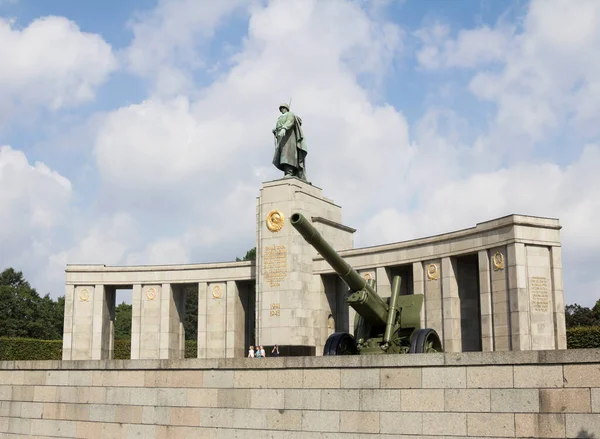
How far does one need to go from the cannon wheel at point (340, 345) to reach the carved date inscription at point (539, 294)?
11.3 m

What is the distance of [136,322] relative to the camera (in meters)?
39.4

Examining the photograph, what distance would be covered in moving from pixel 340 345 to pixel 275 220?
16680 millimetres

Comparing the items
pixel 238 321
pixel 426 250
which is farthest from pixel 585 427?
pixel 238 321

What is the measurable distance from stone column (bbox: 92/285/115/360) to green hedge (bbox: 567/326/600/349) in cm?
2516

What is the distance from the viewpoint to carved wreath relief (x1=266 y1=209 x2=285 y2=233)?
33750 millimetres

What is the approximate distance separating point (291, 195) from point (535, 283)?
12.4 m

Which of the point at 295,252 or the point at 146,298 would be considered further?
the point at 146,298

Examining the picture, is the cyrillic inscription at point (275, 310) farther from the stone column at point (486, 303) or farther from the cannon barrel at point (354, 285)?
the cannon barrel at point (354, 285)

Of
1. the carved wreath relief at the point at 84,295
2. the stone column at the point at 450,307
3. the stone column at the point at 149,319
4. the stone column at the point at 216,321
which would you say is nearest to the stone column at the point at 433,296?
the stone column at the point at 450,307

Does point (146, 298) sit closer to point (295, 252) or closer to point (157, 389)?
point (295, 252)

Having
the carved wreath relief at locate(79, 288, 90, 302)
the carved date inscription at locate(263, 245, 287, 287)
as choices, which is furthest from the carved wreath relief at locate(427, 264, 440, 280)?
the carved wreath relief at locate(79, 288, 90, 302)

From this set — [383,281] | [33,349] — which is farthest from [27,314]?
[383,281]

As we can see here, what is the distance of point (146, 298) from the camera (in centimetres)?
3972

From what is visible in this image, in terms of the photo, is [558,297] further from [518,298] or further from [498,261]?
[498,261]
